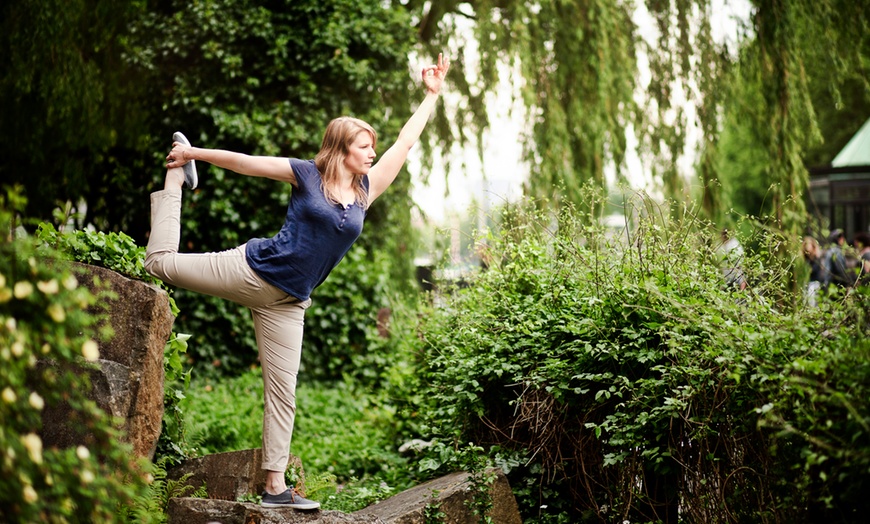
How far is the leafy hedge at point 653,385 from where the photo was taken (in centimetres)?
314

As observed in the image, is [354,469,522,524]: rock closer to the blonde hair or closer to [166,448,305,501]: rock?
[166,448,305,501]: rock

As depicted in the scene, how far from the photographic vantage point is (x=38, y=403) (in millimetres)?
2396

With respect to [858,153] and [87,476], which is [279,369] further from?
[858,153]

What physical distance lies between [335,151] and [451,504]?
1811mm

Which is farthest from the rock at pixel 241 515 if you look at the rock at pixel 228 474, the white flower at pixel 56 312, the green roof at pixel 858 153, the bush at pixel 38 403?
the green roof at pixel 858 153

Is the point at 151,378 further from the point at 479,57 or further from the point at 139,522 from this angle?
the point at 479,57

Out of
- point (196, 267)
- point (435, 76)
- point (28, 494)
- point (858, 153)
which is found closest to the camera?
point (28, 494)

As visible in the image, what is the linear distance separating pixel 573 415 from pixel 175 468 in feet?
7.04

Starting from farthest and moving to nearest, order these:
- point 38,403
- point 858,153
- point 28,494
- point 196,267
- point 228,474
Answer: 1. point 858,153
2. point 228,474
3. point 196,267
4. point 38,403
5. point 28,494

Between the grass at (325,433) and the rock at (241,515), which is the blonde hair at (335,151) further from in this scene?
the grass at (325,433)

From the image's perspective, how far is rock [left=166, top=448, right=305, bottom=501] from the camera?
4496 mm

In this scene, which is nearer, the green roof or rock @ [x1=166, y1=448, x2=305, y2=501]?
rock @ [x1=166, y1=448, x2=305, y2=501]

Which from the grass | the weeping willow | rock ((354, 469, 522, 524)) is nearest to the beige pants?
rock ((354, 469, 522, 524))

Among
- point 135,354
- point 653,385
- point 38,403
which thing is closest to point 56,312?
point 38,403
